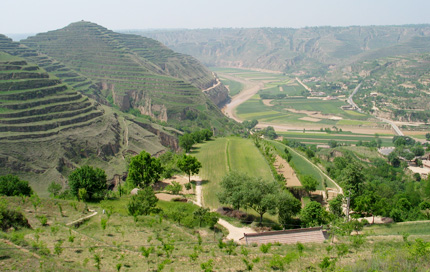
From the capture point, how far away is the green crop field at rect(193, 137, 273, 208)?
60.0 metres

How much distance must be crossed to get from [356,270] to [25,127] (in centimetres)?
7217

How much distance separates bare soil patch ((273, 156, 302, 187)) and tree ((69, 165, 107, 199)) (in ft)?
101

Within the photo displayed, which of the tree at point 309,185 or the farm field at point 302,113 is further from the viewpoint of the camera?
the farm field at point 302,113

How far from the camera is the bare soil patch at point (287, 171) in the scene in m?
62.0

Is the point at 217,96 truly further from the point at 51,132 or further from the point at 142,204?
the point at 142,204

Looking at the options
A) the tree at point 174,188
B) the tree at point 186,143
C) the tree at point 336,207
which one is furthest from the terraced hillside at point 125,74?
the tree at point 336,207

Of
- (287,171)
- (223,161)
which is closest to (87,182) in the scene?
(223,161)

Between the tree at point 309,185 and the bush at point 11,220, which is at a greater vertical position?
the bush at point 11,220

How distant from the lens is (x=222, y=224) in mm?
42688

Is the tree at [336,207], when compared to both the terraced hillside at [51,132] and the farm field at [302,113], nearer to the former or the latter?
the terraced hillside at [51,132]

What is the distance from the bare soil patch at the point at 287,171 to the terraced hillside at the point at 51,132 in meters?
33.9

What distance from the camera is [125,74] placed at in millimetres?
149375

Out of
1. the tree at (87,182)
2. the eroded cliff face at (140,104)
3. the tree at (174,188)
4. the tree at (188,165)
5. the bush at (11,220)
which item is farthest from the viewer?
the eroded cliff face at (140,104)

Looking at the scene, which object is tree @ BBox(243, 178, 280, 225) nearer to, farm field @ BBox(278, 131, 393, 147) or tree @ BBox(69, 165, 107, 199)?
tree @ BBox(69, 165, 107, 199)
